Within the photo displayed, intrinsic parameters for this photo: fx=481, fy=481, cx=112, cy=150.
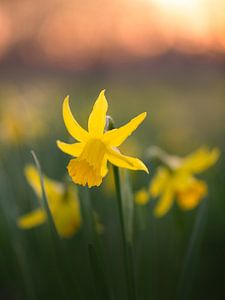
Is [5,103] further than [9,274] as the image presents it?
Yes

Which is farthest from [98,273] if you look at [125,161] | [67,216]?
[67,216]

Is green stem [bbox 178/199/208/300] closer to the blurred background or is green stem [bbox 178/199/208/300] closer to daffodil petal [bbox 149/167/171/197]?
the blurred background

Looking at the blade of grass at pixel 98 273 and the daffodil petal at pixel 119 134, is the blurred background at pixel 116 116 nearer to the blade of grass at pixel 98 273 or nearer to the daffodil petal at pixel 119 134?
the blade of grass at pixel 98 273

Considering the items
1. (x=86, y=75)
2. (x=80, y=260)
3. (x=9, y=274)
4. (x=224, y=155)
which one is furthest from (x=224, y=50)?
(x=86, y=75)

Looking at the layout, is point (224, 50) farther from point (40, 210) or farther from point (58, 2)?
point (58, 2)

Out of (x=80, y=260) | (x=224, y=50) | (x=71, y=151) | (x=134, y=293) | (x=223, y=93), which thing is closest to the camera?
(x=134, y=293)

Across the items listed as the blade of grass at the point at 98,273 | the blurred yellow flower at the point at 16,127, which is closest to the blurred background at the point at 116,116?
the blurred yellow flower at the point at 16,127

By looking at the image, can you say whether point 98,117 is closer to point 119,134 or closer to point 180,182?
point 119,134
